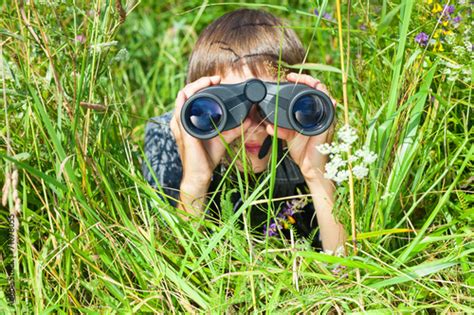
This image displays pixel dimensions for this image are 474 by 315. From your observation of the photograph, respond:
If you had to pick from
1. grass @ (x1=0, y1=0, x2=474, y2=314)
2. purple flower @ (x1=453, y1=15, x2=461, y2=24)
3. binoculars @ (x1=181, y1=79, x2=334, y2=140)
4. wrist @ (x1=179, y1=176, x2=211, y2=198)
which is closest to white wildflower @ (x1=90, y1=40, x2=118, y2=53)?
grass @ (x1=0, y1=0, x2=474, y2=314)

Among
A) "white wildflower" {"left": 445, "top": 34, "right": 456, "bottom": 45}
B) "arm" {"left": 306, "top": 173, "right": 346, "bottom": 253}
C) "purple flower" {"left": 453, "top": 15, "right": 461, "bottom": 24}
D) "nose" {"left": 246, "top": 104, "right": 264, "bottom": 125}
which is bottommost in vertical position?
"arm" {"left": 306, "top": 173, "right": 346, "bottom": 253}

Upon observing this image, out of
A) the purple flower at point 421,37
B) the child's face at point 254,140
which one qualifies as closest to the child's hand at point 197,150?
the child's face at point 254,140

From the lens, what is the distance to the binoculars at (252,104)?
62.2 inches

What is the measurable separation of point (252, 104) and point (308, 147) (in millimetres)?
187

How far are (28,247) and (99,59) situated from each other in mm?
437

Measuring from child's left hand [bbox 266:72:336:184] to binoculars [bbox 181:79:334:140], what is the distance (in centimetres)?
7

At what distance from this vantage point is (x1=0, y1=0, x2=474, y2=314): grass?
1.35 meters

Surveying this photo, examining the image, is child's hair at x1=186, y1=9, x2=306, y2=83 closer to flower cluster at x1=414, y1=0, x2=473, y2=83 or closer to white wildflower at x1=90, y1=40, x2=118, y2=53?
flower cluster at x1=414, y1=0, x2=473, y2=83

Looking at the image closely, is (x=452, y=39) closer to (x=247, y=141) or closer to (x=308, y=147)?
(x=308, y=147)

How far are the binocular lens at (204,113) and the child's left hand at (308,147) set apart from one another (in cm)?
17

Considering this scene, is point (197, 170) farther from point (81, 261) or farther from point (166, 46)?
point (166, 46)

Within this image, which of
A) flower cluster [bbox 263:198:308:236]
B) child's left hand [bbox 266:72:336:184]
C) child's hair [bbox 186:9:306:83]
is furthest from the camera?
child's hair [bbox 186:9:306:83]

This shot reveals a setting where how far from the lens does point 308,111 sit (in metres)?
1.63

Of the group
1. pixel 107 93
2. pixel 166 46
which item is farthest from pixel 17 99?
pixel 166 46
